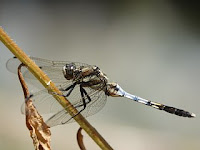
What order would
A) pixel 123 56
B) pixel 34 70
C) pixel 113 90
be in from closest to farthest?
pixel 34 70
pixel 113 90
pixel 123 56

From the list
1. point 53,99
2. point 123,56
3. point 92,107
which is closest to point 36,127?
point 53,99

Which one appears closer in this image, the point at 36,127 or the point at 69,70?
the point at 36,127

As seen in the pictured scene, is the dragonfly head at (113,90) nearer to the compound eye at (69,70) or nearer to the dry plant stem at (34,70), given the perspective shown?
the compound eye at (69,70)

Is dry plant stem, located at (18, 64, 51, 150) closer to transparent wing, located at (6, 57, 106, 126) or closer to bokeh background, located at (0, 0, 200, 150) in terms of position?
transparent wing, located at (6, 57, 106, 126)

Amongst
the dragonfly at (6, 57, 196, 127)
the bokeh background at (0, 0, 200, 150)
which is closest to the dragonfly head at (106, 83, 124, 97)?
the dragonfly at (6, 57, 196, 127)

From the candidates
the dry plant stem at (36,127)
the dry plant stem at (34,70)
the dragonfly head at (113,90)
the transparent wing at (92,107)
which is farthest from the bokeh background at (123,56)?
the dry plant stem at (34,70)

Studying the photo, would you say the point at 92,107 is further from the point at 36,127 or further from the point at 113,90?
the point at 36,127
